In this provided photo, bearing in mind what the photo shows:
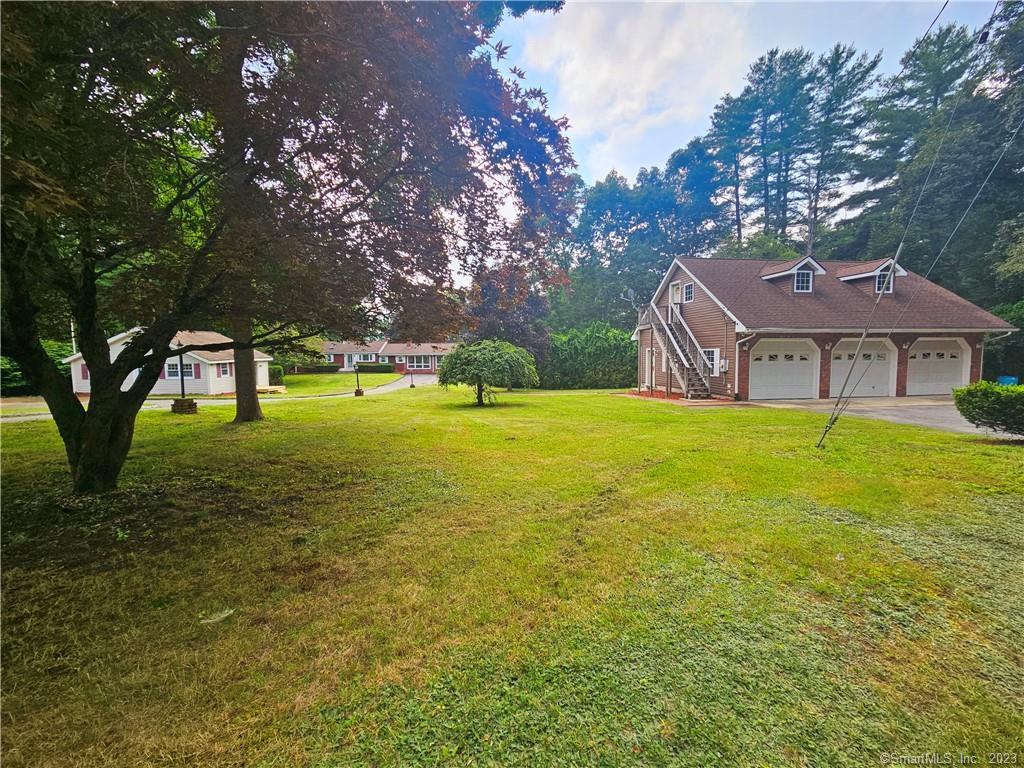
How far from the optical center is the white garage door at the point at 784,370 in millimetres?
16125

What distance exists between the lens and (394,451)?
26.5 ft

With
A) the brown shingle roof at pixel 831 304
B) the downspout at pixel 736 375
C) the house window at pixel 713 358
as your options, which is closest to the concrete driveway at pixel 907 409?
the downspout at pixel 736 375

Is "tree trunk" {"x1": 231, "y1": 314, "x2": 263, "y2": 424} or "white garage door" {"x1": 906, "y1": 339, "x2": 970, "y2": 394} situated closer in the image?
"tree trunk" {"x1": 231, "y1": 314, "x2": 263, "y2": 424}

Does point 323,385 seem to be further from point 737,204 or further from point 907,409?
point 737,204

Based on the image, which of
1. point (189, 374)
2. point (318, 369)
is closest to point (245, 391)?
point (189, 374)

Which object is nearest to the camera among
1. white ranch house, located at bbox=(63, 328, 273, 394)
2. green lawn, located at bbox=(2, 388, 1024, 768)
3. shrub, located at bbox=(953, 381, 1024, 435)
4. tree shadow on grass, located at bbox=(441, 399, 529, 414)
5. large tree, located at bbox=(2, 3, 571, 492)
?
green lawn, located at bbox=(2, 388, 1024, 768)

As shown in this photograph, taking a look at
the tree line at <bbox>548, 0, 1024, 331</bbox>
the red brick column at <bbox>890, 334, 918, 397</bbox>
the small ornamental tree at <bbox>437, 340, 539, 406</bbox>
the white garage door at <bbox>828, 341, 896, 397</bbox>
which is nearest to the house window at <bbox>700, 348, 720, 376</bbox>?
the white garage door at <bbox>828, 341, 896, 397</bbox>

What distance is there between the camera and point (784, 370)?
16.3 m

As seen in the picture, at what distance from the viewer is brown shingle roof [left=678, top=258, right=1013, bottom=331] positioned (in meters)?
16.0

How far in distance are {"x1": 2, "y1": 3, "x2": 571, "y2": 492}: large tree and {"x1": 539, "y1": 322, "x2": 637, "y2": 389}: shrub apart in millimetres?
21402

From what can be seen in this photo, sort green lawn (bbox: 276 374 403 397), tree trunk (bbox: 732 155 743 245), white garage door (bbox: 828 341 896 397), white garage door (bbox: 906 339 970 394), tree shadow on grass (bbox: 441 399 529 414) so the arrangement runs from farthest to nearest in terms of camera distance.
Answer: tree trunk (bbox: 732 155 743 245) → green lawn (bbox: 276 374 403 397) → white garage door (bbox: 906 339 970 394) → white garage door (bbox: 828 341 896 397) → tree shadow on grass (bbox: 441 399 529 414)

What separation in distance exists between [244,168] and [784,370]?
1785 centimetres

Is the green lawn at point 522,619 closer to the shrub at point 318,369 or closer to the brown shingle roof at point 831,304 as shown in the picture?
the brown shingle roof at point 831,304

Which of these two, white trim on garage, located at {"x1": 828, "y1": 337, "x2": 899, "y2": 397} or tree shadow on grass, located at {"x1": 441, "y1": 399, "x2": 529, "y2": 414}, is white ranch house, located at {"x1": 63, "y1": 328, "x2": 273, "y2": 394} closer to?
tree shadow on grass, located at {"x1": 441, "y1": 399, "x2": 529, "y2": 414}
